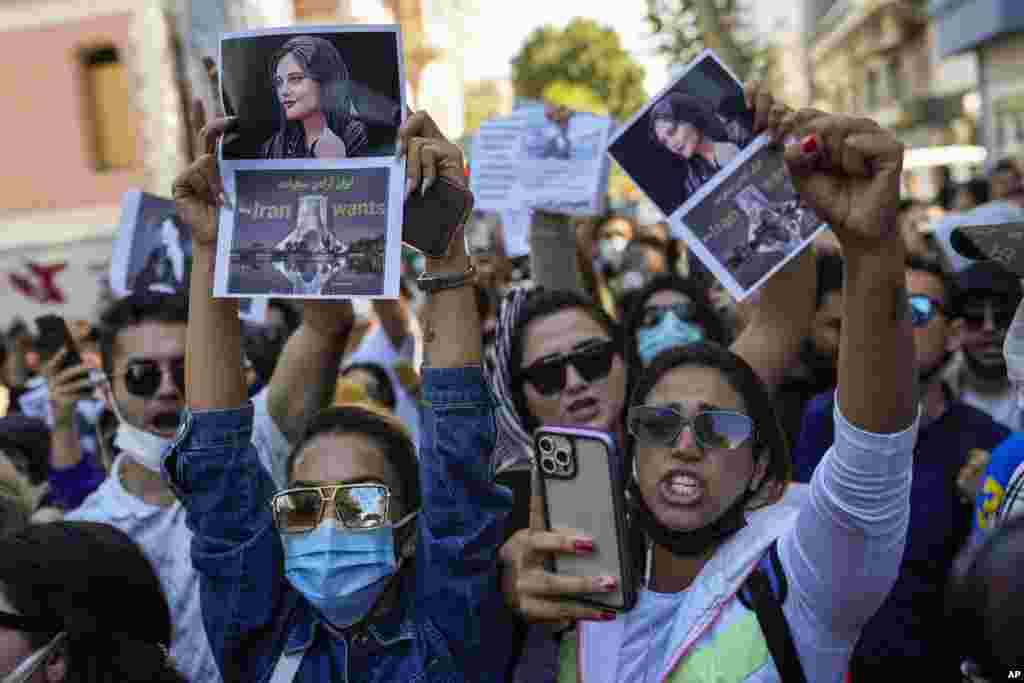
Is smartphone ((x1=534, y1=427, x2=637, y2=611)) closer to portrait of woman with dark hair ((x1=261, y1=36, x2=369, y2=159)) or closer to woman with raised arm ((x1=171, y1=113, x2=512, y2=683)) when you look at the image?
woman with raised arm ((x1=171, y1=113, x2=512, y2=683))

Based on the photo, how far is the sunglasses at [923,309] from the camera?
3.72 meters

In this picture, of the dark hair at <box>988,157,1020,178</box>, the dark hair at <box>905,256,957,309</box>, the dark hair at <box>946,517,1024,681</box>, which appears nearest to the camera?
the dark hair at <box>946,517,1024,681</box>

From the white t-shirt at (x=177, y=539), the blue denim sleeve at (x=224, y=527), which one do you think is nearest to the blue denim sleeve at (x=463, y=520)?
the blue denim sleeve at (x=224, y=527)

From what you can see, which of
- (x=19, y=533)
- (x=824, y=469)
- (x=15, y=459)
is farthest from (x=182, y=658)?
(x=824, y=469)

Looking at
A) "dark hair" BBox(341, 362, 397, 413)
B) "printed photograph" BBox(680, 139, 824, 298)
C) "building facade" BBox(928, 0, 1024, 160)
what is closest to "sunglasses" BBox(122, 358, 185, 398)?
"printed photograph" BBox(680, 139, 824, 298)

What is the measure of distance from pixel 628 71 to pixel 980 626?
128 ft

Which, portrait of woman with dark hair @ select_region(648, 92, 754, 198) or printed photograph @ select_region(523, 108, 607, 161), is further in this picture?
printed photograph @ select_region(523, 108, 607, 161)

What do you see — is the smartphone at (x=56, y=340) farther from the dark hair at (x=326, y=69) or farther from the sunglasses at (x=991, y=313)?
the sunglasses at (x=991, y=313)

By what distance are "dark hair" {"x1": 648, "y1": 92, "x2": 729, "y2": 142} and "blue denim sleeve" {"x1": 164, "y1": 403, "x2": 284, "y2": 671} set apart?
4.59 ft

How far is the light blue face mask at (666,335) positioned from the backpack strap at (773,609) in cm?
221

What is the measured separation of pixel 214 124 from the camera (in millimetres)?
2240

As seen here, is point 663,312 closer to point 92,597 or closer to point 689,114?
point 689,114

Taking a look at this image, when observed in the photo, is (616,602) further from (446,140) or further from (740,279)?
(740,279)

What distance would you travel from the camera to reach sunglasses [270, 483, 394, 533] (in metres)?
2.35
